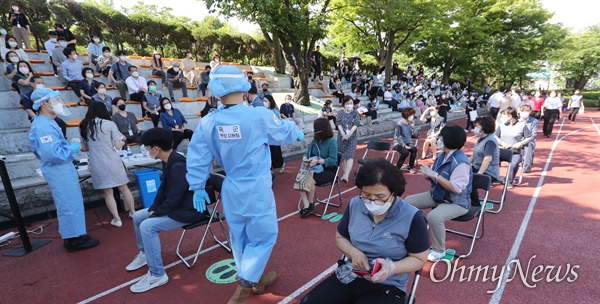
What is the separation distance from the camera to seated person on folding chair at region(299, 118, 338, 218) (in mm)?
4844

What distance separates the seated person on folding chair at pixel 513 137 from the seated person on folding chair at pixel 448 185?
349cm

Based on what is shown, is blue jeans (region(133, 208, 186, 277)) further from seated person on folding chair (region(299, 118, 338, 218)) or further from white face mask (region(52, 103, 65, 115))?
seated person on folding chair (region(299, 118, 338, 218))

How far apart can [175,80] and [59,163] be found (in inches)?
301

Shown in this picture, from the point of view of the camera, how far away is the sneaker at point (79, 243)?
4098 mm

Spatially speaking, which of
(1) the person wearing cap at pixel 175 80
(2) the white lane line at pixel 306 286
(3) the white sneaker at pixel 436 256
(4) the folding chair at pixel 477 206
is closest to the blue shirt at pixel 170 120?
(1) the person wearing cap at pixel 175 80

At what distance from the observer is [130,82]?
29.3 feet

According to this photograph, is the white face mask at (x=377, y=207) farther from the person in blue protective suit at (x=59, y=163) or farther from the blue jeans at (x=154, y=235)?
the person in blue protective suit at (x=59, y=163)

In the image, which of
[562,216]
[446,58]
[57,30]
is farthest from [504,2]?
[57,30]

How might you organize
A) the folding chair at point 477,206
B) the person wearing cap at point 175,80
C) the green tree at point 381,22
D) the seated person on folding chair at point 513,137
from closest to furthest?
1. the folding chair at point 477,206
2. the seated person on folding chair at point 513,137
3. the person wearing cap at point 175,80
4. the green tree at point 381,22

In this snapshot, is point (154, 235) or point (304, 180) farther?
point (304, 180)

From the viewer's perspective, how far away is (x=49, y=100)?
368 centimetres

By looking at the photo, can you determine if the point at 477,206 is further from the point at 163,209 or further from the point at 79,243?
the point at 79,243

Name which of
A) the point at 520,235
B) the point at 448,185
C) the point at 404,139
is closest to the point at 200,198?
the point at 448,185

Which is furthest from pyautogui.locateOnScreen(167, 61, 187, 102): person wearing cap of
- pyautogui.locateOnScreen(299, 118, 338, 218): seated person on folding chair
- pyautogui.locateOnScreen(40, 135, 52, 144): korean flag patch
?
pyautogui.locateOnScreen(299, 118, 338, 218): seated person on folding chair
